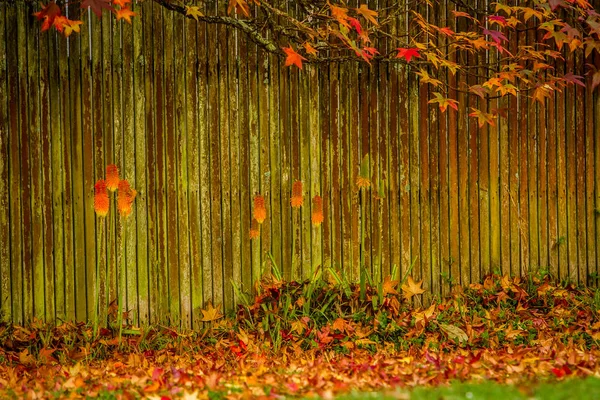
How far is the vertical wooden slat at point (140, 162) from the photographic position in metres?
5.58

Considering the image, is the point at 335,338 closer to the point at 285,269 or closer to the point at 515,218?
the point at 285,269

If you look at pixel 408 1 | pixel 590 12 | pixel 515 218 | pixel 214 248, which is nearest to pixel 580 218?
pixel 515 218

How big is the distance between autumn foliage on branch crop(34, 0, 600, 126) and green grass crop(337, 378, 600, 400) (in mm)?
2539

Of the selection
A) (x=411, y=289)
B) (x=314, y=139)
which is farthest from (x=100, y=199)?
(x=411, y=289)

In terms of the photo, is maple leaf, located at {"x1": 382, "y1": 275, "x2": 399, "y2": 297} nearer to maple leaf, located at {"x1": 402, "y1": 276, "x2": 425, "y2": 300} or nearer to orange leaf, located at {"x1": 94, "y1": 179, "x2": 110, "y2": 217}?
maple leaf, located at {"x1": 402, "y1": 276, "x2": 425, "y2": 300}

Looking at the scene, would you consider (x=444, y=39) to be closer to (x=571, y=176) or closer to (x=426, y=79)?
(x=426, y=79)

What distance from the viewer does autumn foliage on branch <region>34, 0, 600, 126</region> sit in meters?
5.52

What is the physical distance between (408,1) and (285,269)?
269cm

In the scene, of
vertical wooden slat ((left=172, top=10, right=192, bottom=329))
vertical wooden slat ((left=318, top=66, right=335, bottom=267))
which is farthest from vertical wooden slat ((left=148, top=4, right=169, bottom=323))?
vertical wooden slat ((left=318, top=66, right=335, bottom=267))

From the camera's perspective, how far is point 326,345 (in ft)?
17.1

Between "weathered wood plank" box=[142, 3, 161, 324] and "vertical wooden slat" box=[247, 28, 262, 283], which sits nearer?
"weathered wood plank" box=[142, 3, 161, 324]

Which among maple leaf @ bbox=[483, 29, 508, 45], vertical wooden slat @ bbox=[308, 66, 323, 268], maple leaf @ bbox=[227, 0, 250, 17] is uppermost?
maple leaf @ bbox=[227, 0, 250, 17]

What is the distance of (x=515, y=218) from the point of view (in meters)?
6.37

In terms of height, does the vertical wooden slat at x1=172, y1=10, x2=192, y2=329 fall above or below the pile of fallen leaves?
above
